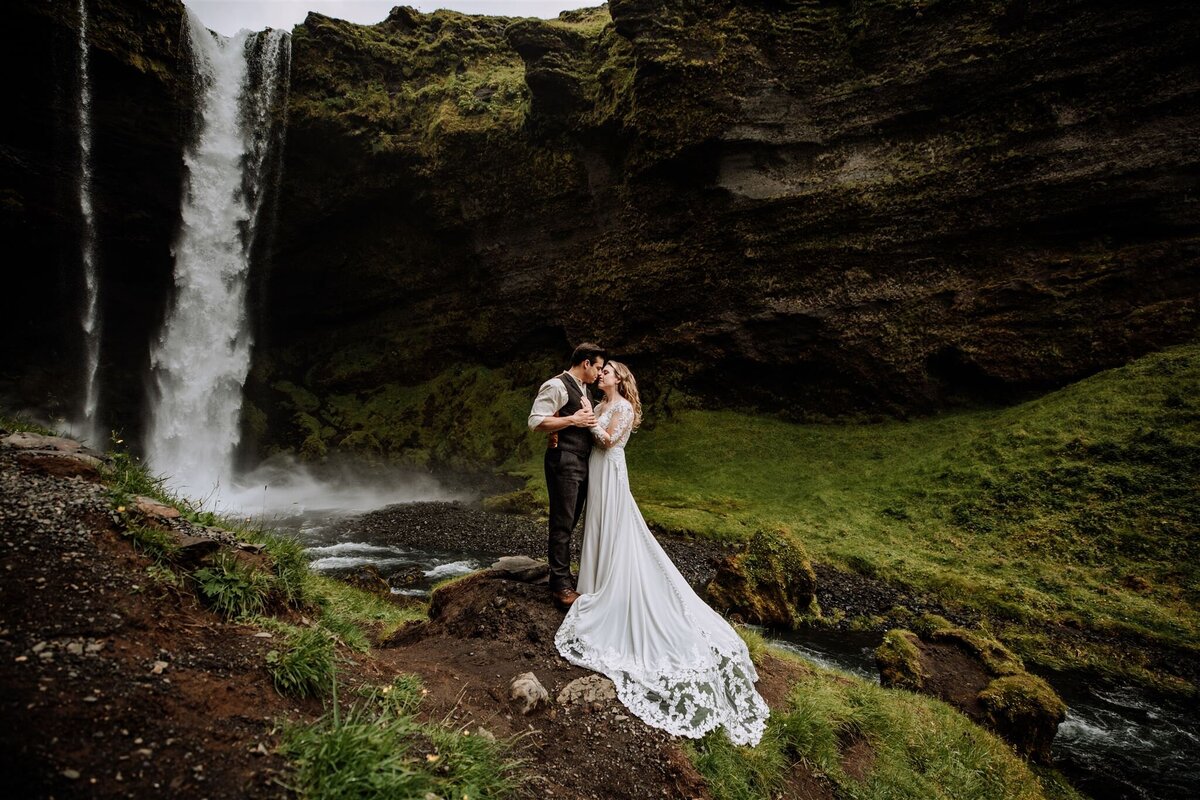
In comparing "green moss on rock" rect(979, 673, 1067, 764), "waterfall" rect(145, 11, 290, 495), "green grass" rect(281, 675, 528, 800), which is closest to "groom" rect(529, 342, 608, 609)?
"green grass" rect(281, 675, 528, 800)

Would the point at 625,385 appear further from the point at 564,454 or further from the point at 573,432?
the point at 564,454

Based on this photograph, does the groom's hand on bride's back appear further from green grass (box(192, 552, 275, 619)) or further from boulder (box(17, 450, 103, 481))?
boulder (box(17, 450, 103, 481))

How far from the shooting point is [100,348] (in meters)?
29.1

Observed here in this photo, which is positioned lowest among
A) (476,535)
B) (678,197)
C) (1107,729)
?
(476,535)

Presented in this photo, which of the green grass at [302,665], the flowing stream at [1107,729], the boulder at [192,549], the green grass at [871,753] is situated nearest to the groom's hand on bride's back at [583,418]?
the green grass at [302,665]

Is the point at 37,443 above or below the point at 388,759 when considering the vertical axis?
above

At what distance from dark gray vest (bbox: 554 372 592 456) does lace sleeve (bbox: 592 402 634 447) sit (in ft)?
0.46

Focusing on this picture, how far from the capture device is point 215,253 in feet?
96.3

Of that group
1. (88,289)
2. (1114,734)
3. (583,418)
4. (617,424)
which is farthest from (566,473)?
(88,289)

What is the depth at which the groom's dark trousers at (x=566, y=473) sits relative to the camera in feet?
21.1

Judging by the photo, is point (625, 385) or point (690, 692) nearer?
point (690, 692)

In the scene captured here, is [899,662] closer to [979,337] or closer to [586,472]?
[586,472]

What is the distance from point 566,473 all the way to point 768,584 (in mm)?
7482

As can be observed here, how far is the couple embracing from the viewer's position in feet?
17.3
